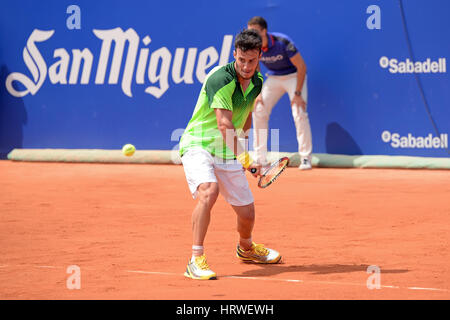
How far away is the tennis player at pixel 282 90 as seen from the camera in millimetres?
10547

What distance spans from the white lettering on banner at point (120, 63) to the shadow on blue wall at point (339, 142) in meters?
1.91

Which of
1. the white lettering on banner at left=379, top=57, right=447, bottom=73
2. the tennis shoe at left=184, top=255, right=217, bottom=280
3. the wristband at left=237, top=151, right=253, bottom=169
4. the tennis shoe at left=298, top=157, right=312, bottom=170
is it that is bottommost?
the tennis shoe at left=184, top=255, right=217, bottom=280

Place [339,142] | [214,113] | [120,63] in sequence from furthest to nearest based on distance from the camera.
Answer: [120,63]
[339,142]
[214,113]

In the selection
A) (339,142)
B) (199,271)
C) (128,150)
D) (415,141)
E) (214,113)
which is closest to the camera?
(199,271)

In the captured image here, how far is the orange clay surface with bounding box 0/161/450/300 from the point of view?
185 inches

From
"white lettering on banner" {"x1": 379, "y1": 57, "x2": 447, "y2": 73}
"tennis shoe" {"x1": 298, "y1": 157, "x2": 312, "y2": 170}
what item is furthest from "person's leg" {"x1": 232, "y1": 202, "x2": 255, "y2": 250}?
"white lettering on banner" {"x1": 379, "y1": 57, "x2": 447, "y2": 73}

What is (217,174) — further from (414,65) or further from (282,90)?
(414,65)

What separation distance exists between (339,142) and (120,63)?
3.70 m

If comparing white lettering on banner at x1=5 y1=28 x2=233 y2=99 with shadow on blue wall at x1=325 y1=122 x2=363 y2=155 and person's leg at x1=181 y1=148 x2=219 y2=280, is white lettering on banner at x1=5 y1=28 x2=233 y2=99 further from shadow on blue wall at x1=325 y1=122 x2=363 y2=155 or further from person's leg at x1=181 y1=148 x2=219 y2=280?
person's leg at x1=181 y1=148 x2=219 y2=280

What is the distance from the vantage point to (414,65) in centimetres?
1077

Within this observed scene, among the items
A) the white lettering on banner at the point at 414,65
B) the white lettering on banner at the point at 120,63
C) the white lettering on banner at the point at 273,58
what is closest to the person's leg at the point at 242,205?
the white lettering on banner at the point at 273,58

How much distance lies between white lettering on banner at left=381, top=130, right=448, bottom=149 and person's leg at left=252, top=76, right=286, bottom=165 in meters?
1.63

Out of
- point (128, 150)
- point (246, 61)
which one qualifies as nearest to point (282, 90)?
point (128, 150)

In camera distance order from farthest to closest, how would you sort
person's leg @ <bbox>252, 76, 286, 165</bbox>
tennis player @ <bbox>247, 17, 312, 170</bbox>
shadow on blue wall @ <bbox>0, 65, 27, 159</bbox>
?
shadow on blue wall @ <bbox>0, 65, 27, 159</bbox>, person's leg @ <bbox>252, 76, 286, 165</bbox>, tennis player @ <bbox>247, 17, 312, 170</bbox>
